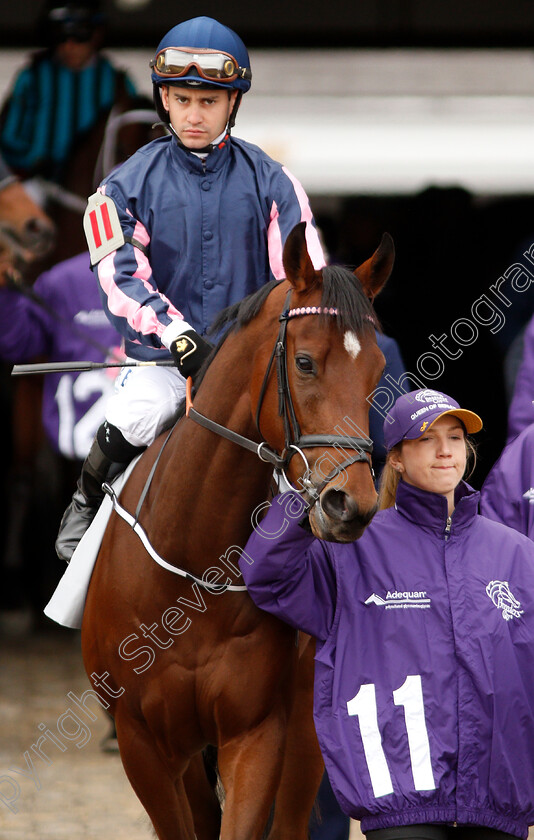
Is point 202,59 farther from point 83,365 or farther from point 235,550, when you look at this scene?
point 235,550

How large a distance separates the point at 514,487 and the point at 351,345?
111cm

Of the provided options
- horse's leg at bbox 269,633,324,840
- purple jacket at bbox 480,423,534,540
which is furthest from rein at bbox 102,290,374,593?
purple jacket at bbox 480,423,534,540

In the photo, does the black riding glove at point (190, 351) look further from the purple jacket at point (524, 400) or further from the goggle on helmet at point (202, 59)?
the purple jacket at point (524, 400)

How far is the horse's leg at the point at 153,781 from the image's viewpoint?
138 inches

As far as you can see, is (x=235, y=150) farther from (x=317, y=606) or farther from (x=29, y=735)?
(x=29, y=735)

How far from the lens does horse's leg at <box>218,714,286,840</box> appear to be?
3.25m

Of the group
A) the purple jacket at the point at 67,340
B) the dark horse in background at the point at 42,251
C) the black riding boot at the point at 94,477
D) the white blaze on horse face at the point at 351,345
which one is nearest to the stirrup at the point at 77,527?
the black riding boot at the point at 94,477

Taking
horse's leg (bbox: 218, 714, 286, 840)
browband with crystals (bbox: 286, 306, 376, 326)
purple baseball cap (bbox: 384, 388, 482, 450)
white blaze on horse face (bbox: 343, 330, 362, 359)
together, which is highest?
browband with crystals (bbox: 286, 306, 376, 326)

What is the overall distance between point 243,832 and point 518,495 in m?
1.31

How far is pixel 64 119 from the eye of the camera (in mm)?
7801

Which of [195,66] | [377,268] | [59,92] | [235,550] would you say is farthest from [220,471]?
[59,92]

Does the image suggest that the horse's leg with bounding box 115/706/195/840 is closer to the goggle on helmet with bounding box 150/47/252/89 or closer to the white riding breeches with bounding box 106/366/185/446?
the white riding breeches with bounding box 106/366/185/446

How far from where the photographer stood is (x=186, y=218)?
145 inches

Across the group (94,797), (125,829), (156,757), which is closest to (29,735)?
(94,797)
